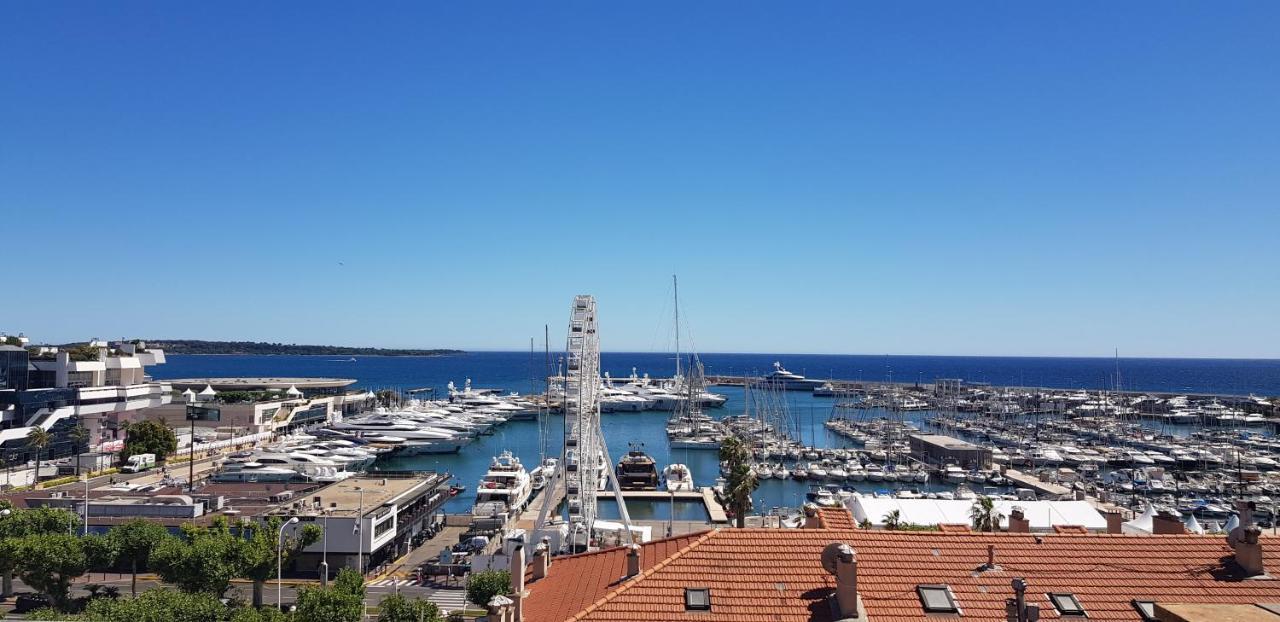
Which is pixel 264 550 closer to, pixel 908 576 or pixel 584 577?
pixel 584 577

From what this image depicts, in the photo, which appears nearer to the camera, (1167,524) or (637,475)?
(1167,524)

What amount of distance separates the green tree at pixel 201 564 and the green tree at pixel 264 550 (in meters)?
0.31

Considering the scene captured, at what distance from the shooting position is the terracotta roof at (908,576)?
14.8m

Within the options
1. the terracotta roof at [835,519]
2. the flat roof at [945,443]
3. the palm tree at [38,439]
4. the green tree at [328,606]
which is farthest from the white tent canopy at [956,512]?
the palm tree at [38,439]

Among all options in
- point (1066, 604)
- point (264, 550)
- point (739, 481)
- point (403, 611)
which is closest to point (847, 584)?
point (1066, 604)

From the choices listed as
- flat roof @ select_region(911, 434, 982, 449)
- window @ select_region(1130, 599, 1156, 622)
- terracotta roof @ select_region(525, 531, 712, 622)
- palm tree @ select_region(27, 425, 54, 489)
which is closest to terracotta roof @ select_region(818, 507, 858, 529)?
terracotta roof @ select_region(525, 531, 712, 622)

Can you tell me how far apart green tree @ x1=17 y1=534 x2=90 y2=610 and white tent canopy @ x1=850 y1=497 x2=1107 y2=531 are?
35.6 metres

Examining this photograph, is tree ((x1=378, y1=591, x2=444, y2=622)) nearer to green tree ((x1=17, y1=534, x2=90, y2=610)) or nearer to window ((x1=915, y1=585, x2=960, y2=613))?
green tree ((x1=17, y1=534, x2=90, y2=610))

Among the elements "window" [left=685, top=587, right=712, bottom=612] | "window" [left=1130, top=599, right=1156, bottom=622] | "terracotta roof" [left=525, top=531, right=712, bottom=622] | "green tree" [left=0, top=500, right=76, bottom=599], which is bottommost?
"green tree" [left=0, top=500, right=76, bottom=599]

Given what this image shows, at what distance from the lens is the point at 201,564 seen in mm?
28031

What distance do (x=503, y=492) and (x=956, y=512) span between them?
32950 mm

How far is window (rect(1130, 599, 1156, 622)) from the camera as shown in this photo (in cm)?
1464

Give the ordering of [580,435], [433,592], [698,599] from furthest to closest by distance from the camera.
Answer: [580,435] < [433,592] < [698,599]

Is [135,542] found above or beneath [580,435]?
beneath
